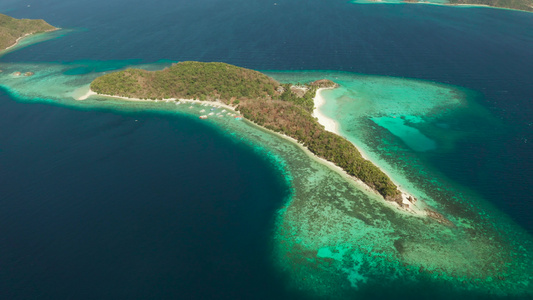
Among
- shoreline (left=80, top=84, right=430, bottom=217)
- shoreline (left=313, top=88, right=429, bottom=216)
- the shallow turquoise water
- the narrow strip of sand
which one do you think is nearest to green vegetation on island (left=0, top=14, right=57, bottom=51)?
shoreline (left=80, top=84, right=430, bottom=217)

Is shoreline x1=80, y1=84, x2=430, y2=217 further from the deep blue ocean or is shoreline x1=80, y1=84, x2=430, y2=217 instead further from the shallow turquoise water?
the deep blue ocean

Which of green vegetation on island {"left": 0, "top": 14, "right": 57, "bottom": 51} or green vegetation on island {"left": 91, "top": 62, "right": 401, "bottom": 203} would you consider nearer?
green vegetation on island {"left": 91, "top": 62, "right": 401, "bottom": 203}

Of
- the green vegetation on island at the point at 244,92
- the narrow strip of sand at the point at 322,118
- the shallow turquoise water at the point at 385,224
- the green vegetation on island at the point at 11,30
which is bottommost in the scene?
the shallow turquoise water at the point at 385,224

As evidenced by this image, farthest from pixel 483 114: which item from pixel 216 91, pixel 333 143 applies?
pixel 216 91

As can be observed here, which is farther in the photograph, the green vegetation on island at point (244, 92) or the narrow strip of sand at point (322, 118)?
the narrow strip of sand at point (322, 118)

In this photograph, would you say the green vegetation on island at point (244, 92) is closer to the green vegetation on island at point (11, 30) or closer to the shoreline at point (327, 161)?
the shoreline at point (327, 161)

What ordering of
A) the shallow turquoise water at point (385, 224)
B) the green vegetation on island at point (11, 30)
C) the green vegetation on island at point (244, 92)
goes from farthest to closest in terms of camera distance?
the green vegetation on island at point (11, 30) < the green vegetation on island at point (244, 92) < the shallow turquoise water at point (385, 224)

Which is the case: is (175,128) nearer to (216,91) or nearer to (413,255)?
(216,91)

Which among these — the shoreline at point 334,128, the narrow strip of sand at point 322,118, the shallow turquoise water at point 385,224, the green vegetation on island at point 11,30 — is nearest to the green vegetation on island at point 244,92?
the narrow strip of sand at point 322,118
